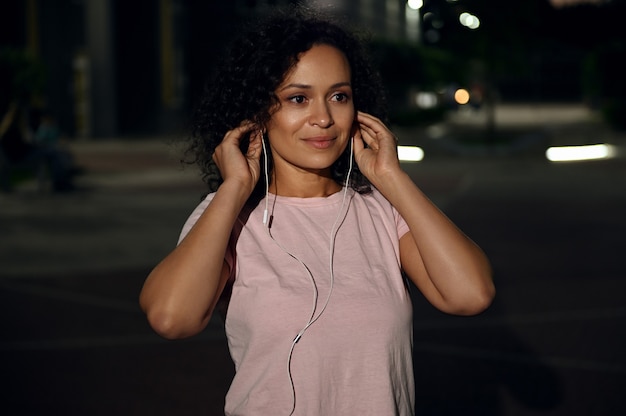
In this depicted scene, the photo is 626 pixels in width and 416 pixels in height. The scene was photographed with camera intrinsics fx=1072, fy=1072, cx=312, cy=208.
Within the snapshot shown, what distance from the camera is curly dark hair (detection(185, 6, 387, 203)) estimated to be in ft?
9.39

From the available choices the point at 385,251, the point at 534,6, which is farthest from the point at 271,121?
the point at 534,6

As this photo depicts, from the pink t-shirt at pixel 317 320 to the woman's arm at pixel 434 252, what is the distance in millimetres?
81

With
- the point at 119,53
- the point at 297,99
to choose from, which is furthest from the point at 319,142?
the point at 119,53

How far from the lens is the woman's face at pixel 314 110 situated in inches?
111

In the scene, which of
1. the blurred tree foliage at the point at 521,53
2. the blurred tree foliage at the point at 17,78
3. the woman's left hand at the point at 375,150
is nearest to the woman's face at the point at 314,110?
the woman's left hand at the point at 375,150

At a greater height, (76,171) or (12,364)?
(76,171)

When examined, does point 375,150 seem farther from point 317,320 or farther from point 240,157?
point 317,320

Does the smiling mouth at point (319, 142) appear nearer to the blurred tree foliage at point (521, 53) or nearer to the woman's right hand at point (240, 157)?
the woman's right hand at point (240, 157)

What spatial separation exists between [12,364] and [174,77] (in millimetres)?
33718

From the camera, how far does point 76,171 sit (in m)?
19.1

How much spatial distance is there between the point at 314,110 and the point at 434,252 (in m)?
0.49

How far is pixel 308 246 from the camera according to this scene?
2740 millimetres

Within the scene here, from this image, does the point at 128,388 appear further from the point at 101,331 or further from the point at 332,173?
the point at 332,173

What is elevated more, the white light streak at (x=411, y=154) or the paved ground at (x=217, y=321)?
the white light streak at (x=411, y=154)
